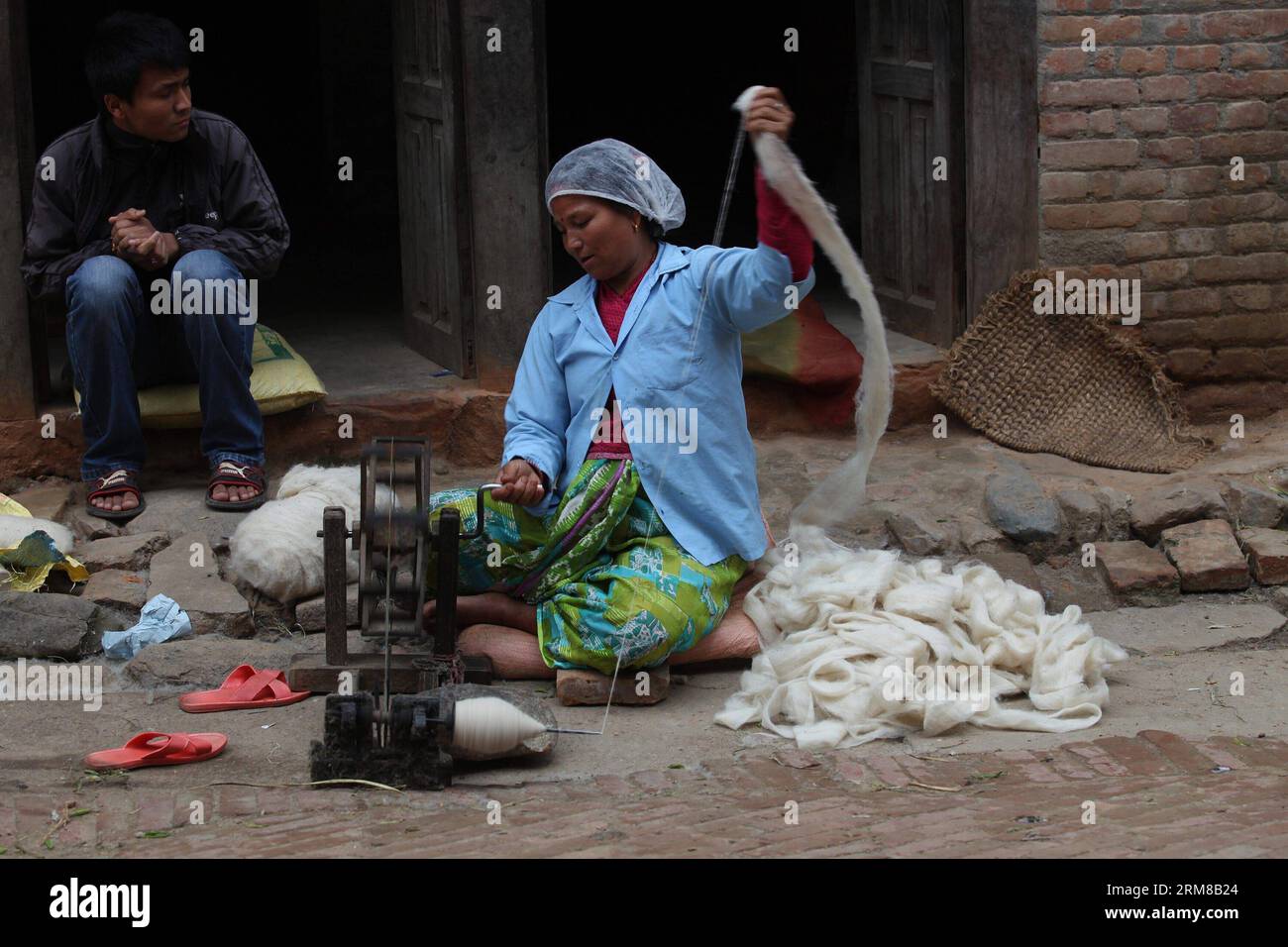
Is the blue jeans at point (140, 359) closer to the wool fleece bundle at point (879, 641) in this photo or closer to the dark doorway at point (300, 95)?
the wool fleece bundle at point (879, 641)

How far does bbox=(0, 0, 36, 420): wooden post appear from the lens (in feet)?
18.5

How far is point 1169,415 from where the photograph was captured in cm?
621

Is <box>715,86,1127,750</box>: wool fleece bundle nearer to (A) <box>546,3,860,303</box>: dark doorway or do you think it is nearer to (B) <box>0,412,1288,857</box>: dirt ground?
(B) <box>0,412,1288,857</box>: dirt ground

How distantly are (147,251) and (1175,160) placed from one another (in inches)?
143

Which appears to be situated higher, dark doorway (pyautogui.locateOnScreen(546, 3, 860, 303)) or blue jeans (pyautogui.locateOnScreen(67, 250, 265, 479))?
dark doorway (pyautogui.locateOnScreen(546, 3, 860, 303))

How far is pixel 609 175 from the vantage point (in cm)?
436

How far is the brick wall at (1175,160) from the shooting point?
19.7 feet

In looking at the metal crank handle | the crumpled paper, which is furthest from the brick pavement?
the crumpled paper

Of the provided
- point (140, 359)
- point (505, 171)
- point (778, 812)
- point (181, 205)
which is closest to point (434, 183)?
point (505, 171)

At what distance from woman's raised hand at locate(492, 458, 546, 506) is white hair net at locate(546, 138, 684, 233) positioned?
2.38ft

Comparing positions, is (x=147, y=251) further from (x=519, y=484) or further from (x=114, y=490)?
(x=519, y=484)

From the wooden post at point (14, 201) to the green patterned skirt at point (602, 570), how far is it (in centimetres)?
197

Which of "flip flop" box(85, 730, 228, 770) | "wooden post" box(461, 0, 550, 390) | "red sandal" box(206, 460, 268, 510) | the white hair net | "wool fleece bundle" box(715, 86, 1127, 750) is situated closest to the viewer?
"flip flop" box(85, 730, 228, 770)

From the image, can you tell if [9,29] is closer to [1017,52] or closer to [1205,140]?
[1017,52]
